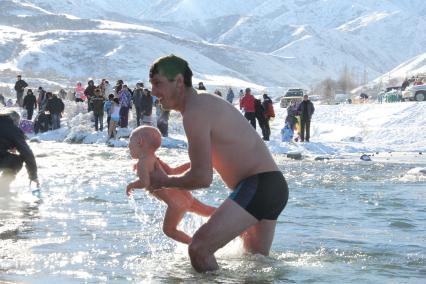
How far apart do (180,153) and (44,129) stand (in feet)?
33.7

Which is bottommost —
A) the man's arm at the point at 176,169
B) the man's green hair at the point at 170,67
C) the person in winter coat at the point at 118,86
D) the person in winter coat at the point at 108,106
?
the man's arm at the point at 176,169

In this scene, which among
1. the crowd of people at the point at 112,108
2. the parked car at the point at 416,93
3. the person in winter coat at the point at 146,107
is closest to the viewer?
the person in winter coat at the point at 146,107

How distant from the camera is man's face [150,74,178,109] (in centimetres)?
559

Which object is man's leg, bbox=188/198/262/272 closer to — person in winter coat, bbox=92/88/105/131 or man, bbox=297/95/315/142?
man, bbox=297/95/315/142

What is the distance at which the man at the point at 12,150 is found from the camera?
1030cm

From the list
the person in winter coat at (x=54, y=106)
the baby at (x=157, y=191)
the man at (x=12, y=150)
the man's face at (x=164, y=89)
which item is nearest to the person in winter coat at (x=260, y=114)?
the person in winter coat at (x=54, y=106)

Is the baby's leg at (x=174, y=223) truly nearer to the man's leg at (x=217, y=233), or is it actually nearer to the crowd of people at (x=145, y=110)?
the man's leg at (x=217, y=233)

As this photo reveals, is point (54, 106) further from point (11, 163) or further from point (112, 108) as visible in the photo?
point (11, 163)

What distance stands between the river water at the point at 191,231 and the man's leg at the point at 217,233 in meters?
0.11

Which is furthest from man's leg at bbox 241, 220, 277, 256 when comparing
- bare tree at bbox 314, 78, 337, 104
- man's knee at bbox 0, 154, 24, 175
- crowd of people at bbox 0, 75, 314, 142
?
bare tree at bbox 314, 78, 337, 104

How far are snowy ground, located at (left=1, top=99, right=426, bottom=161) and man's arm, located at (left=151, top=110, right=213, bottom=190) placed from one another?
56.2 ft

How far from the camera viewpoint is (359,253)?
23.4 ft

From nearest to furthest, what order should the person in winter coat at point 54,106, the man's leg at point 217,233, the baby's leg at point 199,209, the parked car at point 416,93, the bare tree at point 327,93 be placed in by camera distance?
the man's leg at point 217,233, the baby's leg at point 199,209, the person in winter coat at point 54,106, the parked car at point 416,93, the bare tree at point 327,93

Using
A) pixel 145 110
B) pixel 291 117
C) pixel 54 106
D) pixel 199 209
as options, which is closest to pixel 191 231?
pixel 199 209
